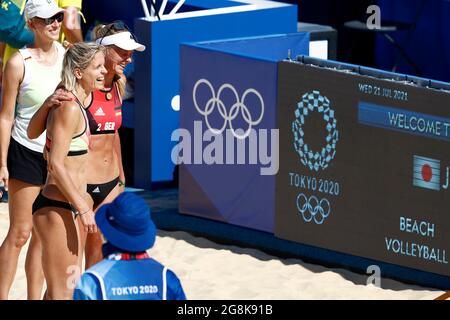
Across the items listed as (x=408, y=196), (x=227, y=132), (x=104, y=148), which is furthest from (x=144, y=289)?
(x=227, y=132)

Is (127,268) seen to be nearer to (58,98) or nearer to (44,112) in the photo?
(58,98)

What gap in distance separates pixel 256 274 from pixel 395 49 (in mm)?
4740

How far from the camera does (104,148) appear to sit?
7.59 m

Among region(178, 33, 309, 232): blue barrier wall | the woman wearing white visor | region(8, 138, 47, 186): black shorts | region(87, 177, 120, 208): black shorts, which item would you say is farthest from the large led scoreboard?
region(8, 138, 47, 186): black shorts

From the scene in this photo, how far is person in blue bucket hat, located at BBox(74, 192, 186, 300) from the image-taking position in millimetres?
5145

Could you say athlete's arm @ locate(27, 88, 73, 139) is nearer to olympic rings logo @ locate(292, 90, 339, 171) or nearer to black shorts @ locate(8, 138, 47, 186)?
black shorts @ locate(8, 138, 47, 186)

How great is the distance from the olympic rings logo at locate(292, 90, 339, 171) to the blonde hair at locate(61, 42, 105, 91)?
238 cm

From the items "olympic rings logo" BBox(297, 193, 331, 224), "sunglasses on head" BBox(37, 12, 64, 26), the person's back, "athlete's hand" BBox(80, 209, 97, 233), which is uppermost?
"sunglasses on head" BBox(37, 12, 64, 26)

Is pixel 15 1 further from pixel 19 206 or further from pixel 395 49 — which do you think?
pixel 395 49

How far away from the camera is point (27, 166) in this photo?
25.3 feet

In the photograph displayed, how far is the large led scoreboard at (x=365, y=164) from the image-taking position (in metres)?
8.60

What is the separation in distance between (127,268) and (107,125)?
100 inches

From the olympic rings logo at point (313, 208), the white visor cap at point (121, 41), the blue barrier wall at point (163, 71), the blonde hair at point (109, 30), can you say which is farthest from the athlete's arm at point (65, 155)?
the blue barrier wall at point (163, 71)

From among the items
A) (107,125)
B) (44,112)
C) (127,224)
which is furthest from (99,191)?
(127,224)
